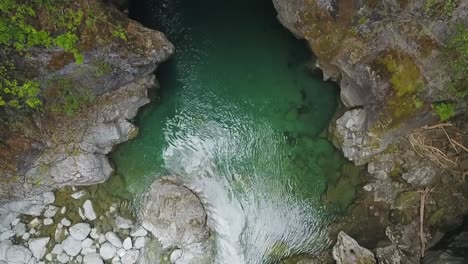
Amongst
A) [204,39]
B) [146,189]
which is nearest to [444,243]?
[146,189]

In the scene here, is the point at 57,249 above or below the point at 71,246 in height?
below

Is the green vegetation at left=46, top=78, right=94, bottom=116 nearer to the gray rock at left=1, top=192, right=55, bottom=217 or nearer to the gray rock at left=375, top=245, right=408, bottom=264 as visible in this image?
the gray rock at left=1, top=192, right=55, bottom=217

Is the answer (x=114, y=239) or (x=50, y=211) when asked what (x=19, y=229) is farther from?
(x=114, y=239)

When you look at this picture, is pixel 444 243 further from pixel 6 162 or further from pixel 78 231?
pixel 6 162

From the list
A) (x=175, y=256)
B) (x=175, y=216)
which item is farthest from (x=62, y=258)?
(x=175, y=216)

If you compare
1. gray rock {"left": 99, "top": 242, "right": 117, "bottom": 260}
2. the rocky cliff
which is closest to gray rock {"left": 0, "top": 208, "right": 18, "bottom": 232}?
gray rock {"left": 99, "top": 242, "right": 117, "bottom": 260}

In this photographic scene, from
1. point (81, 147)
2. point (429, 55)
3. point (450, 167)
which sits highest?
point (429, 55)
